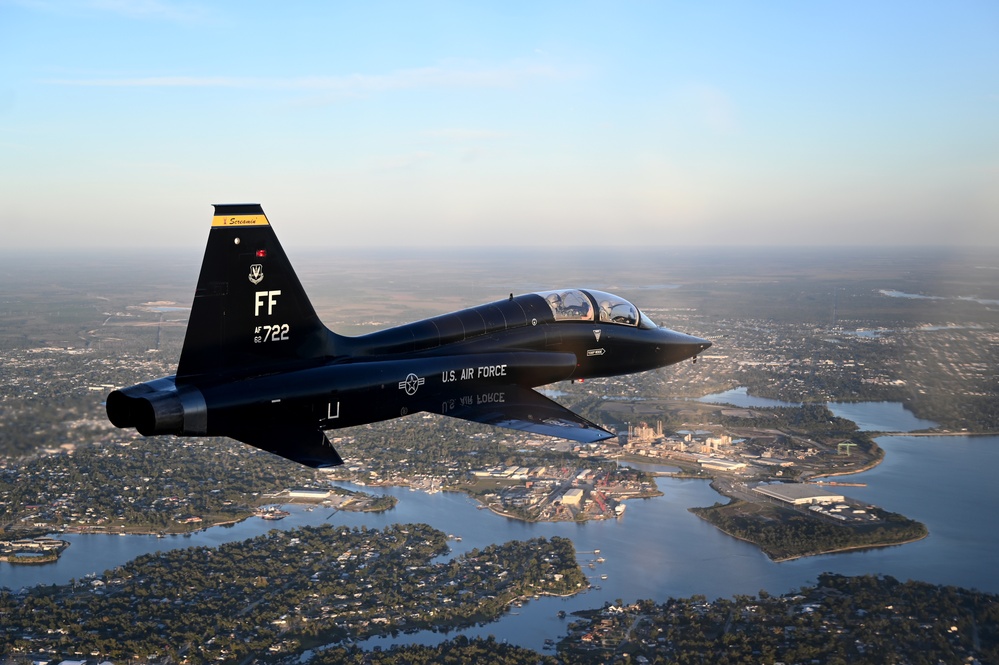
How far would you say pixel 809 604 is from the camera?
42.5 meters

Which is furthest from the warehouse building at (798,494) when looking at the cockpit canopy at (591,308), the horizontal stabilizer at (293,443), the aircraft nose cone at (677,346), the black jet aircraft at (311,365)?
the horizontal stabilizer at (293,443)

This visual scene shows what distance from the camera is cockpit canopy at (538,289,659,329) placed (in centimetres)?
2692

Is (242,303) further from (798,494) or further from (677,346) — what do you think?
(798,494)

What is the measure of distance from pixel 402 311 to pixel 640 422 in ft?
133

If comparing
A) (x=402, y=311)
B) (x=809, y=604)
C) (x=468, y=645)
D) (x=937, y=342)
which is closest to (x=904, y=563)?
(x=809, y=604)

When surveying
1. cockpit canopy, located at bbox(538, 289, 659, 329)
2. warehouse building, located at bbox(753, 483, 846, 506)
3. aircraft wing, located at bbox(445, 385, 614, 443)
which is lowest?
warehouse building, located at bbox(753, 483, 846, 506)

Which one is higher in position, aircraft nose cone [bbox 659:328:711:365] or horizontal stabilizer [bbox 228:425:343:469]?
aircraft nose cone [bbox 659:328:711:365]

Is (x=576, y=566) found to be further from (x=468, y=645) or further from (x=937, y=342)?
(x=937, y=342)

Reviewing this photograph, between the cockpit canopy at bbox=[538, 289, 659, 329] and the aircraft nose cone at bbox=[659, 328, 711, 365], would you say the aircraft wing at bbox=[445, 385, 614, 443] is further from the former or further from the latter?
the aircraft nose cone at bbox=[659, 328, 711, 365]

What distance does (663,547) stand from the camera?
167 ft

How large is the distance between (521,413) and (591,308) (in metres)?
5.26

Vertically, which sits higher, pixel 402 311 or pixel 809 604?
pixel 402 311

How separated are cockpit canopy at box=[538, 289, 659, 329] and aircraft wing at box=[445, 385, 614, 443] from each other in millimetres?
3015

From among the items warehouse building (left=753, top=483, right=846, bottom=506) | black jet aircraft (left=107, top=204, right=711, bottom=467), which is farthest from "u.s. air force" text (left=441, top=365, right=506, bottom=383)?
warehouse building (left=753, top=483, right=846, bottom=506)
